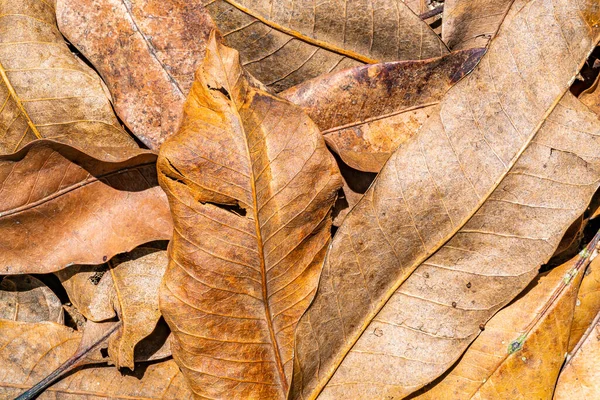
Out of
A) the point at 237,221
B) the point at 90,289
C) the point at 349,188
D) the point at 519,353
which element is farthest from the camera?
the point at 90,289

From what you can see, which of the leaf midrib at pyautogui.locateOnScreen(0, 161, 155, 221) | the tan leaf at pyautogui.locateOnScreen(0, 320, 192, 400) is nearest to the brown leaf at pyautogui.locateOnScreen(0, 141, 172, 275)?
the leaf midrib at pyautogui.locateOnScreen(0, 161, 155, 221)

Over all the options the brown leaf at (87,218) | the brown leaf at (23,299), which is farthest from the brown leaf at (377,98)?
the brown leaf at (23,299)

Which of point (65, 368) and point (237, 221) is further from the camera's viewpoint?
point (65, 368)

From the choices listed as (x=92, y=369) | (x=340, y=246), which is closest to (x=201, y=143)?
(x=340, y=246)

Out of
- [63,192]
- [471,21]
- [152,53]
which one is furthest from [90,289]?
[471,21]

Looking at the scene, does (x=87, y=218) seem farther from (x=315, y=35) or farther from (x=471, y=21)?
(x=471, y=21)

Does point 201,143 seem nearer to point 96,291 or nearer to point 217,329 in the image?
point 217,329
